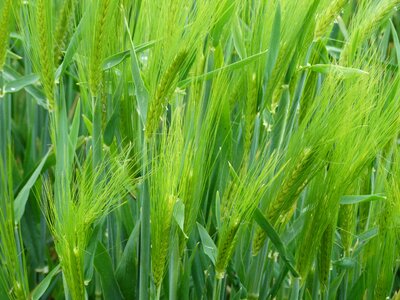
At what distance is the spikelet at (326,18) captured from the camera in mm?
1167

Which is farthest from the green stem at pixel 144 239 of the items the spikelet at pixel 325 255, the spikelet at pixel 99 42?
the spikelet at pixel 325 255

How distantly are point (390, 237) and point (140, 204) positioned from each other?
36cm

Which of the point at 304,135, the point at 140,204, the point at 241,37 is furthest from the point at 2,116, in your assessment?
the point at 304,135

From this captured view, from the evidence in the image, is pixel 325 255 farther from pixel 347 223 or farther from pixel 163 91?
pixel 163 91

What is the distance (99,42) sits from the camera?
43.3 inches

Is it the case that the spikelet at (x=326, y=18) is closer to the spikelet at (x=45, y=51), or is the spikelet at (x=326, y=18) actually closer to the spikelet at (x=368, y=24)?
the spikelet at (x=368, y=24)

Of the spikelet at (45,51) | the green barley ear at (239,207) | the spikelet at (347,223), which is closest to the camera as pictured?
the green barley ear at (239,207)

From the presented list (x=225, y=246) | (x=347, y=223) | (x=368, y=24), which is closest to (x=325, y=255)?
(x=347, y=223)

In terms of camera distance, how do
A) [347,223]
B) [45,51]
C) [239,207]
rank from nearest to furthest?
[239,207] < [45,51] < [347,223]

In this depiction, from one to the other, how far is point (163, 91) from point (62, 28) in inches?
13.4

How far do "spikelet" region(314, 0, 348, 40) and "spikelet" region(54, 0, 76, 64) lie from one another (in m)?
0.38

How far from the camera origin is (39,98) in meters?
1.40

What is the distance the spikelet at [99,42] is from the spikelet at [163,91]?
0.38 ft

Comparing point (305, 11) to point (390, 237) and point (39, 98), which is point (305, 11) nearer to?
point (390, 237)
